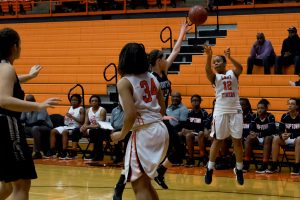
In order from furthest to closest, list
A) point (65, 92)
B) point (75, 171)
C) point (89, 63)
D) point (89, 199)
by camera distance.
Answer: point (89, 63)
point (65, 92)
point (75, 171)
point (89, 199)

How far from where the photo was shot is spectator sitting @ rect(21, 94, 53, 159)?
11352mm

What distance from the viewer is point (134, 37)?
1653cm

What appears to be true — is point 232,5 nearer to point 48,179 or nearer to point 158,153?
point 48,179

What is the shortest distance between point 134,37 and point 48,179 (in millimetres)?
8207

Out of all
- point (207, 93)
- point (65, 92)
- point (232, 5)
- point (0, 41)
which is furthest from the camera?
point (232, 5)

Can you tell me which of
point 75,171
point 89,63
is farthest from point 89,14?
point 75,171

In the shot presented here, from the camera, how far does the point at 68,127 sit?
1149cm

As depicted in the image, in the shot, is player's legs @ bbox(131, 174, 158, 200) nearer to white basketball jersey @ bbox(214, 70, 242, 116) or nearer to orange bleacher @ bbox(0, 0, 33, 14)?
white basketball jersey @ bbox(214, 70, 242, 116)

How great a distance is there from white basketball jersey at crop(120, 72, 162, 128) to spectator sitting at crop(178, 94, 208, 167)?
5.89 m

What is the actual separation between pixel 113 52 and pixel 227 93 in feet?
26.0

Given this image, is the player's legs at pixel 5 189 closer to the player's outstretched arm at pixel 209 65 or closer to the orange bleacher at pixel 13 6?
the player's outstretched arm at pixel 209 65

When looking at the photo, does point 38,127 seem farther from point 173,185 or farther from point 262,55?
point 262,55

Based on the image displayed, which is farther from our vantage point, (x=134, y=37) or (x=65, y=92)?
(x=134, y=37)

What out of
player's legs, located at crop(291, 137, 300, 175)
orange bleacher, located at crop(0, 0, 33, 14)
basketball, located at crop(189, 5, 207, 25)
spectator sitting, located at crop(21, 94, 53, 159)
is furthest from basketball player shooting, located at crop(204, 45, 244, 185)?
orange bleacher, located at crop(0, 0, 33, 14)
